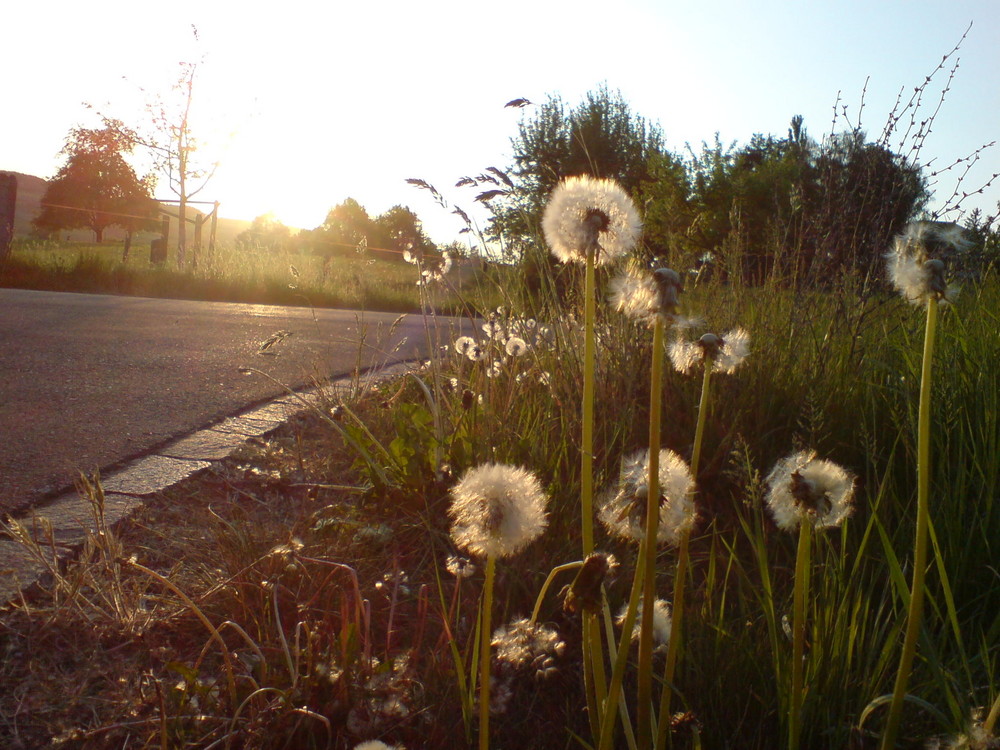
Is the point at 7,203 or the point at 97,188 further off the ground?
the point at 97,188

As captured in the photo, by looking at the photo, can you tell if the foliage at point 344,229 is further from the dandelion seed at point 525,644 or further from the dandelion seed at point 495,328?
the dandelion seed at point 525,644

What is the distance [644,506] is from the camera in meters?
0.98

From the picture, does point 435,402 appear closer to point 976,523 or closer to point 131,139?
point 976,523

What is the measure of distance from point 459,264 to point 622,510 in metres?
2.46

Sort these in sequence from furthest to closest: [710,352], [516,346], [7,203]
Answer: [7,203], [516,346], [710,352]

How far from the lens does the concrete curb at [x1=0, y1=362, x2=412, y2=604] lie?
6.37 ft

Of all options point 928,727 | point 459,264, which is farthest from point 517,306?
point 928,727

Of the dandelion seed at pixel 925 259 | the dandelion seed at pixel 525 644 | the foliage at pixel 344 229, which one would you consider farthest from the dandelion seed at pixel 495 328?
the foliage at pixel 344 229

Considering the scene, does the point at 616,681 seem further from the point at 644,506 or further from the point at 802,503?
the point at 802,503

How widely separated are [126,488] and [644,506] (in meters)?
2.06

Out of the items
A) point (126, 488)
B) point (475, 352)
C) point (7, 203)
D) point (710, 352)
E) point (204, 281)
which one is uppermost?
point (7, 203)

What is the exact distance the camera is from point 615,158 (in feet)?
64.3

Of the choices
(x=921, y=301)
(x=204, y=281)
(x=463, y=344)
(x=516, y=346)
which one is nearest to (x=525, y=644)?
(x=921, y=301)

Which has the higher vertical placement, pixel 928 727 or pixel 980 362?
pixel 980 362
